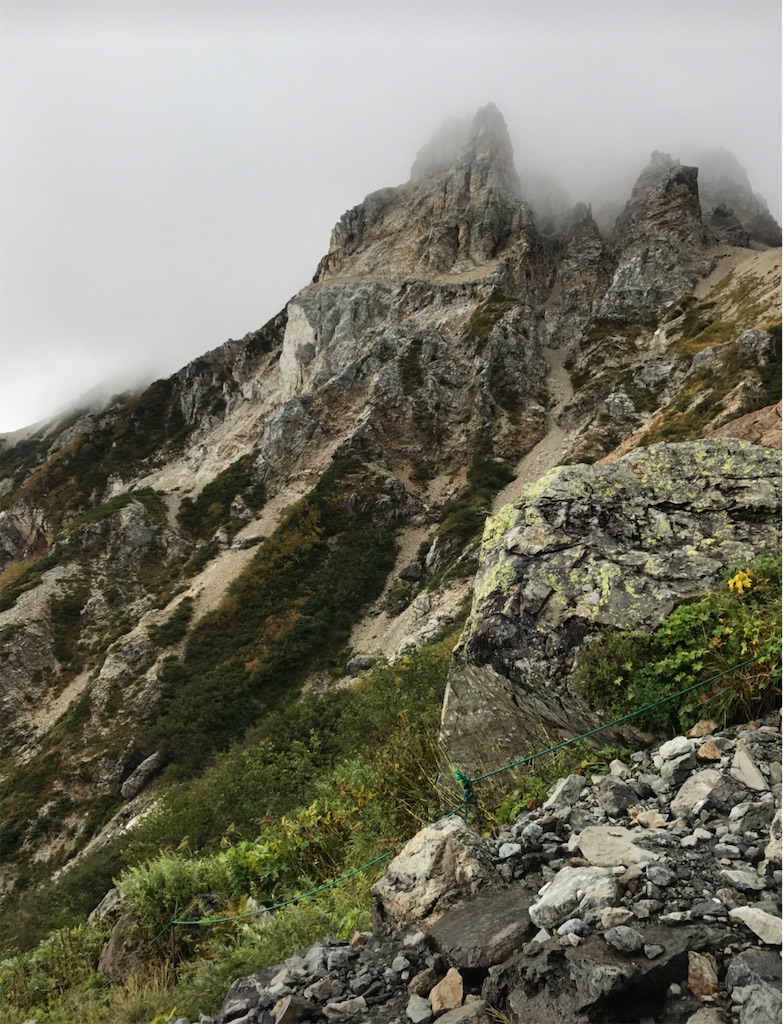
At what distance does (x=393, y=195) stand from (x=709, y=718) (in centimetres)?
11590

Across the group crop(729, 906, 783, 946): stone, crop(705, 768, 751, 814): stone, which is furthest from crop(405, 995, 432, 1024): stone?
→ crop(705, 768, 751, 814): stone

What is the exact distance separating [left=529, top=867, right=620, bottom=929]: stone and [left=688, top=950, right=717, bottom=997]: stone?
536 mm

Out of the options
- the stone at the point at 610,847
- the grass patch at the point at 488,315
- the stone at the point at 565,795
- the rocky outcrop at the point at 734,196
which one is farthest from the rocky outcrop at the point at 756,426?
the rocky outcrop at the point at 734,196

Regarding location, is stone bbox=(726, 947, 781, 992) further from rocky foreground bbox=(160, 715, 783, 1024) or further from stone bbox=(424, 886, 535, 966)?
stone bbox=(424, 886, 535, 966)

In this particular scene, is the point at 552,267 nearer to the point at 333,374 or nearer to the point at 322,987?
the point at 333,374

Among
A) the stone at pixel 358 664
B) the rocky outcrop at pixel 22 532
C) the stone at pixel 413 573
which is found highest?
the rocky outcrop at pixel 22 532

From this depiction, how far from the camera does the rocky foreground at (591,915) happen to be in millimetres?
2555

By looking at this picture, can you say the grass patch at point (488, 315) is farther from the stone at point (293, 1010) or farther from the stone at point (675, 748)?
the stone at point (293, 1010)

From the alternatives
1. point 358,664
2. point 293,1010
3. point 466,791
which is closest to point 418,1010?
point 293,1010

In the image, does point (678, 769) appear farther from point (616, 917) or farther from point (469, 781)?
point (469, 781)

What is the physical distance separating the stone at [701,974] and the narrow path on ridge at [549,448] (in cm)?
4524

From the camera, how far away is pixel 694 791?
13.0ft

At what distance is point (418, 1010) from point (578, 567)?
516cm

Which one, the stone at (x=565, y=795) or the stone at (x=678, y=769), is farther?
the stone at (x=565, y=795)
